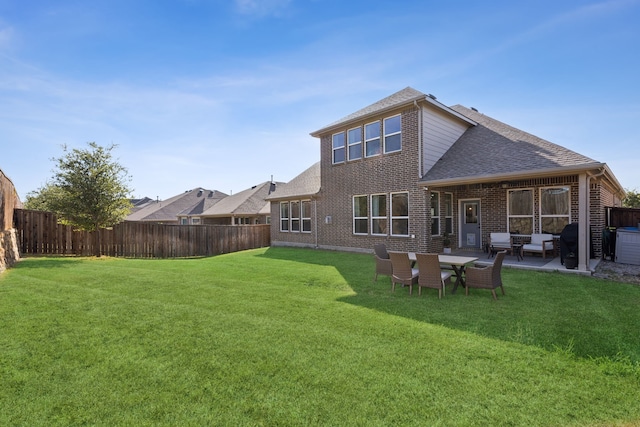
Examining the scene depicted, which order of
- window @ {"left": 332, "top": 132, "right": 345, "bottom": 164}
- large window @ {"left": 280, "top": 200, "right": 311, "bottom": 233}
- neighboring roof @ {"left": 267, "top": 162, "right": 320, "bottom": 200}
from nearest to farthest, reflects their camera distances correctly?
window @ {"left": 332, "top": 132, "right": 345, "bottom": 164} < neighboring roof @ {"left": 267, "top": 162, "right": 320, "bottom": 200} < large window @ {"left": 280, "top": 200, "right": 311, "bottom": 233}

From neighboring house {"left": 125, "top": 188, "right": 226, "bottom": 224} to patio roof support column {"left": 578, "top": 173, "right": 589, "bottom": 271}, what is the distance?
32.6 meters

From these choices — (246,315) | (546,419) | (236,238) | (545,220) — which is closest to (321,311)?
(246,315)

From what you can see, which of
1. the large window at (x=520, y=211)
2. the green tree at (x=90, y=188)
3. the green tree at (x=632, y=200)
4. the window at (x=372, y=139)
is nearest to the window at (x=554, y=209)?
the large window at (x=520, y=211)

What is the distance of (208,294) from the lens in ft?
23.0

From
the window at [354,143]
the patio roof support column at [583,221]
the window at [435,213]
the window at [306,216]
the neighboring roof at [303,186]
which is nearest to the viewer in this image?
the patio roof support column at [583,221]

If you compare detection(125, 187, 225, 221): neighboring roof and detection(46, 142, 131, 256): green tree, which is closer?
detection(46, 142, 131, 256): green tree

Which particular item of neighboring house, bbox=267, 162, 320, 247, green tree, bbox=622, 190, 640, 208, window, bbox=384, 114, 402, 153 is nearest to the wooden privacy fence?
neighboring house, bbox=267, 162, 320, 247

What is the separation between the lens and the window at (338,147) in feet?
52.1

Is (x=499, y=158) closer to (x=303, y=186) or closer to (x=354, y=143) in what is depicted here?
(x=354, y=143)

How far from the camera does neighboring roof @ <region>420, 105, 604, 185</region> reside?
9.62 m

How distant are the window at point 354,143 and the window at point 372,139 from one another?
39 centimetres

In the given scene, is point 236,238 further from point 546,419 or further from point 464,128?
point 546,419

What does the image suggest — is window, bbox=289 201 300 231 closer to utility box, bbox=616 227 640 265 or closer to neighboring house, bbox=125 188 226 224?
utility box, bbox=616 227 640 265

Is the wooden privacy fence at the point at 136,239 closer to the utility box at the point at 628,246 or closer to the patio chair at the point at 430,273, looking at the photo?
the patio chair at the point at 430,273
